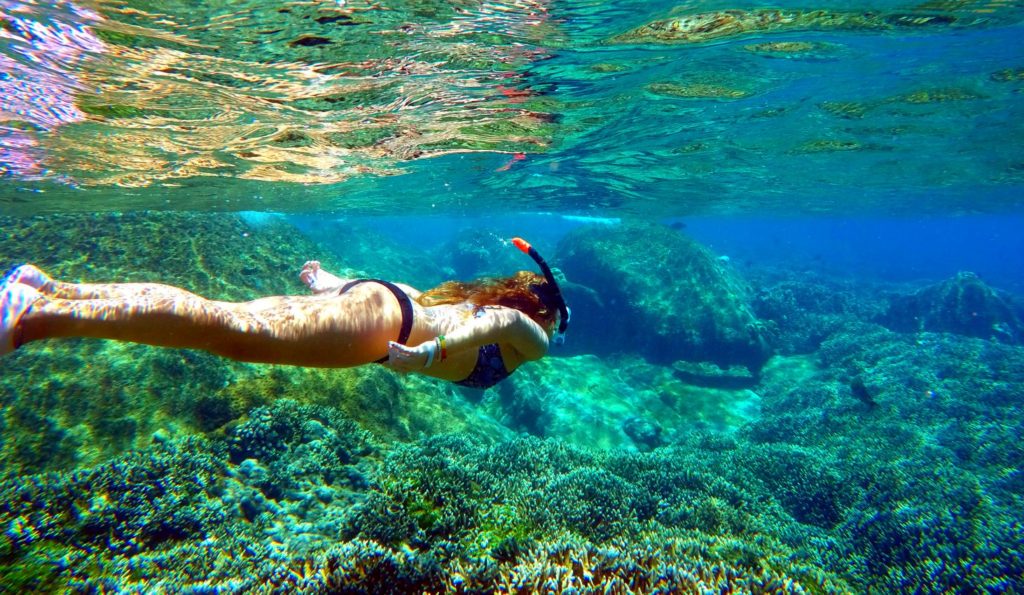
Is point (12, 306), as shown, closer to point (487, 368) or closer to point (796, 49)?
point (487, 368)

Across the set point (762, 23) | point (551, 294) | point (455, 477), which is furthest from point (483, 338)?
point (762, 23)

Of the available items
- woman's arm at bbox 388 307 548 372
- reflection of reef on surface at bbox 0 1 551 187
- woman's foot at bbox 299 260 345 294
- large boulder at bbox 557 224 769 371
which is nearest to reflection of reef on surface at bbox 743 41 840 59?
reflection of reef on surface at bbox 0 1 551 187

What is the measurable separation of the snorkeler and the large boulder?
1517 cm

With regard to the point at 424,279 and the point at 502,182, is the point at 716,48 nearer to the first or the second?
the point at 502,182

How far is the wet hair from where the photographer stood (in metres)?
4.52

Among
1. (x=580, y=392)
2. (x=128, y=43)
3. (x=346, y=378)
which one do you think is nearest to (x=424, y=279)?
(x=580, y=392)

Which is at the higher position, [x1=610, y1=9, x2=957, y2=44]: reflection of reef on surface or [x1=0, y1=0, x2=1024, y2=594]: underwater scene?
[x1=610, y1=9, x2=957, y2=44]: reflection of reef on surface

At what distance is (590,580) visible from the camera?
3.52 m

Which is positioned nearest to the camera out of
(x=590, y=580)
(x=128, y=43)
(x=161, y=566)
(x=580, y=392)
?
(x=590, y=580)

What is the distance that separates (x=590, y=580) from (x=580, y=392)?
1075 centimetres

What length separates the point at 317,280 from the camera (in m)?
4.96

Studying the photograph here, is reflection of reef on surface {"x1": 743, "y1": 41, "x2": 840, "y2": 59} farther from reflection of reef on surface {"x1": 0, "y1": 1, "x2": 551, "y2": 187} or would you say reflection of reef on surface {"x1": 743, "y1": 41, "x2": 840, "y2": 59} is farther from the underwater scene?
reflection of reef on surface {"x1": 0, "y1": 1, "x2": 551, "y2": 187}

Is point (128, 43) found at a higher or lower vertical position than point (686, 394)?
higher

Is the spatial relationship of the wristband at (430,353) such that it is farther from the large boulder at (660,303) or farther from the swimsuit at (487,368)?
the large boulder at (660,303)
